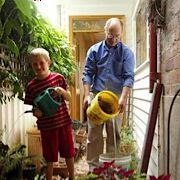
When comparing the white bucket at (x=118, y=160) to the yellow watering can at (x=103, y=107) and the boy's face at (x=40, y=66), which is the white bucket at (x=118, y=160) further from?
the boy's face at (x=40, y=66)

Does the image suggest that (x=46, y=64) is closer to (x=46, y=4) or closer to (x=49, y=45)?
(x=49, y=45)

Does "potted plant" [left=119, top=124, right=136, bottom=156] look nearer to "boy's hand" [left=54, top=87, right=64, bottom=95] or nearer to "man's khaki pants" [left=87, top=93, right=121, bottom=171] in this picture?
"man's khaki pants" [left=87, top=93, right=121, bottom=171]

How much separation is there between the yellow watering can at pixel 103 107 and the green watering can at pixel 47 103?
0.27 metres

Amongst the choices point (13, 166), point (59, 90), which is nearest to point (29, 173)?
point (13, 166)

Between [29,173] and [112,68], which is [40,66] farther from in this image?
[29,173]

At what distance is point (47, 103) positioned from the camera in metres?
2.38

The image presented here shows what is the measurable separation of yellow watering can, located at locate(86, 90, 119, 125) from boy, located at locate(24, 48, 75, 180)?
219 millimetres

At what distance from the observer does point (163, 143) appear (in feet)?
7.23

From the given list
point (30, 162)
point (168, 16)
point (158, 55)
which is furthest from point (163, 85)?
point (30, 162)

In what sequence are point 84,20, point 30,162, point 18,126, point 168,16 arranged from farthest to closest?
point 84,20
point 18,126
point 30,162
point 168,16

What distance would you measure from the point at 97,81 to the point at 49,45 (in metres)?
0.56

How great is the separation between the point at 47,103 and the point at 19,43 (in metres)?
0.52

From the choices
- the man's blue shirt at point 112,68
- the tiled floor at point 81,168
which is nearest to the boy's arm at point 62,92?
the man's blue shirt at point 112,68

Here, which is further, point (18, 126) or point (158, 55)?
point (18, 126)
